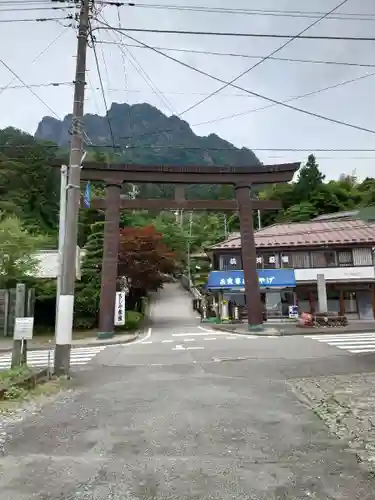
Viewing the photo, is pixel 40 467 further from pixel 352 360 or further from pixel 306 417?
pixel 352 360

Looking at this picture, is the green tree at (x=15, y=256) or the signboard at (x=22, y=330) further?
the green tree at (x=15, y=256)

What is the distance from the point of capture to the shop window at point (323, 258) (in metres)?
30.1

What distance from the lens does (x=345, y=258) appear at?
3000 cm

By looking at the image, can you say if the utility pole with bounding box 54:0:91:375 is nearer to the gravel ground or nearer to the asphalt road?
the asphalt road

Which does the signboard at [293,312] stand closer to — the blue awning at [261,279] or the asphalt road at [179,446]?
the blue awning at [261,279]

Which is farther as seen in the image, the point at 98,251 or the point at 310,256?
the point at 310,256

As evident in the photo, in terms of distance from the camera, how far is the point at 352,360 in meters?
11.1

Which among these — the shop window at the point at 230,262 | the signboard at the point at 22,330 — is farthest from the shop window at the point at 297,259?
the signboard at the point at 22,330

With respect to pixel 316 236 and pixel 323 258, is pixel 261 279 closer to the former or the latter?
pixel 323 258

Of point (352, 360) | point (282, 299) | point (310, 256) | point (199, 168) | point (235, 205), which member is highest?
point (199, 168)

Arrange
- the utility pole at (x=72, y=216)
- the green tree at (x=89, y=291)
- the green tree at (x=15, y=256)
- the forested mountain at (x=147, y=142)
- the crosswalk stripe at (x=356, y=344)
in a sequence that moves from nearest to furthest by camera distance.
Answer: the utility pole at (x=72, y=216), the forested mountain at (x=147, y=142), the crosswalk stripe at (x=356, y=344), the green tree at (x=15, y=256), the green tree at (x=89, y=291)

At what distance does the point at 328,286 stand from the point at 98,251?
17094 mm

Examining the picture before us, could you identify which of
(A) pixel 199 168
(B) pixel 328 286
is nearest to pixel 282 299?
(B) pixel 328 286

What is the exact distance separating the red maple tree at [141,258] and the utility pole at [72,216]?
16.9 meters
